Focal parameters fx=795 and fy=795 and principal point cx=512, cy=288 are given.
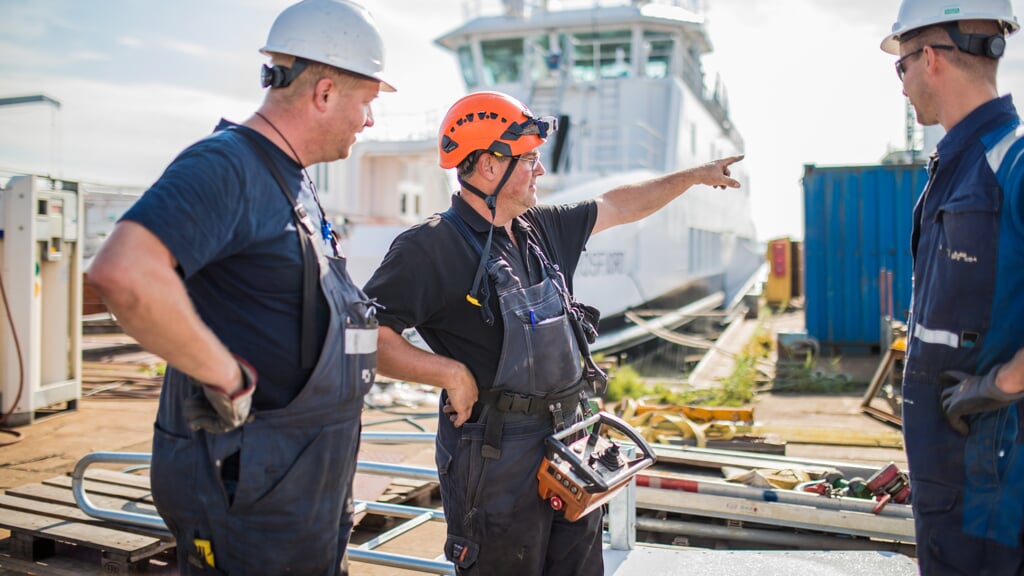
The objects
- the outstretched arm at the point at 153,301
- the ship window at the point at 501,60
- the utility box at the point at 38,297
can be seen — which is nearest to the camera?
the outstretched arm at the point at 153,301

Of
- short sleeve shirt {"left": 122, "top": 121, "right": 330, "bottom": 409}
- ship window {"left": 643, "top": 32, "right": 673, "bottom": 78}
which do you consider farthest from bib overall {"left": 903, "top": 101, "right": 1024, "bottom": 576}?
ship window {"left": 643, "top": 32, "right": 673, "bottom": 78}

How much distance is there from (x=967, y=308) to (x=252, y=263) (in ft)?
5.58

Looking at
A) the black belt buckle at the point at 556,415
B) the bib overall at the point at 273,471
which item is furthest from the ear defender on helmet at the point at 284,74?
the black belt buckle at the point at 556,415

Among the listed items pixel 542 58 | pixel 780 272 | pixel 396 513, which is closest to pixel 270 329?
pixel 396 513

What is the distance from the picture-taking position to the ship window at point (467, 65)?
18484 mm

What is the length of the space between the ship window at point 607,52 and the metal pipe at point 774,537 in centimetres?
1464

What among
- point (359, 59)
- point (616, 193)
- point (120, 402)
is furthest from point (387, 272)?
point (120, 402)

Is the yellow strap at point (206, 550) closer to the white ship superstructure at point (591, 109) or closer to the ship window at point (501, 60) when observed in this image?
the white ship superstructure at point (591, 109)

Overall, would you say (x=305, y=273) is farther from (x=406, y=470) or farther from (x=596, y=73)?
(x=596, y=73)

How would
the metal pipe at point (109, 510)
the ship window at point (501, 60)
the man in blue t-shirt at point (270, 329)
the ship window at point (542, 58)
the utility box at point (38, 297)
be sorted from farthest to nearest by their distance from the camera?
the ship window at point (501, 60)
the ship window at point (542, 58)
the utility box at point (38, 297)
the metal pipe at point (109, 510)
the man in blue t-shirt at point (270, 329)

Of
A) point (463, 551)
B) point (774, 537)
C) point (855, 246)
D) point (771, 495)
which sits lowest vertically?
point (774, 537)

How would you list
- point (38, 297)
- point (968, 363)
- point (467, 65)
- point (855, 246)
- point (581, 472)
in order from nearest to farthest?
point (968, 363) → point (581, 472) → point (38, 297) → point (855, 246) → point (467, 65)

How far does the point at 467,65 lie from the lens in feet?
61.1

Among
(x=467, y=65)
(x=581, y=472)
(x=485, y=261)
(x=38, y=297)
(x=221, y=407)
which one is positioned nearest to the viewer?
(x=221, y=407)
